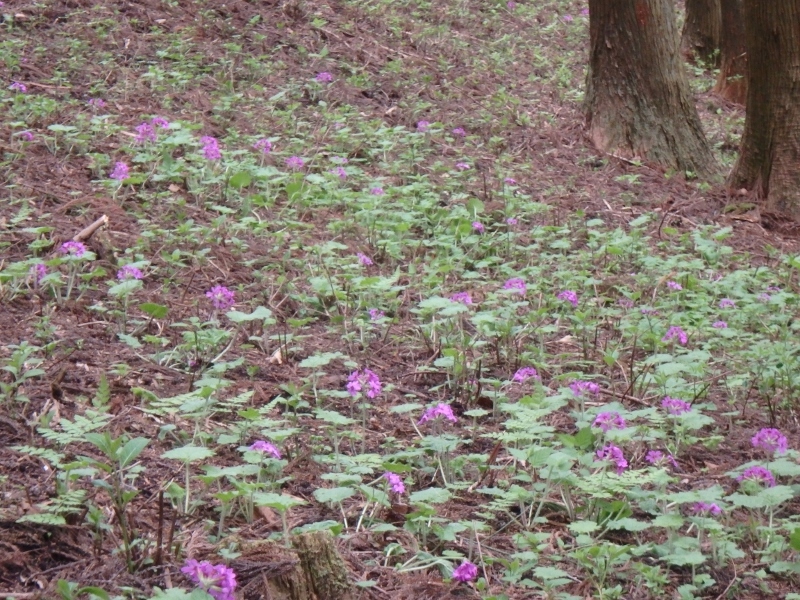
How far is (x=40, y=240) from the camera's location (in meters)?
4.09

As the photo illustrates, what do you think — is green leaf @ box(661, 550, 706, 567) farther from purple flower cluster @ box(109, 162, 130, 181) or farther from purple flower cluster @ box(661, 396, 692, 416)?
purple flower cluster @ box(109, 162, 130, 181)

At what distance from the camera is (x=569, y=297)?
4.31 metres

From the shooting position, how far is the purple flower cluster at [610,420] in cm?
292

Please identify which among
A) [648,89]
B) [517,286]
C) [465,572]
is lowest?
[465,572]

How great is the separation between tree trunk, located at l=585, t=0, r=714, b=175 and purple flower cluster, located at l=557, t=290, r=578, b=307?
10.7 ft

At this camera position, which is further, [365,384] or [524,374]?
[524,374]

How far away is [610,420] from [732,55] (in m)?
9.40

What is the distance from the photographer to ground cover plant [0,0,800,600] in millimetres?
2365

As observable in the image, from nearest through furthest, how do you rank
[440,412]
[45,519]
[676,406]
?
[45,519]
[440,412]
[676,406]

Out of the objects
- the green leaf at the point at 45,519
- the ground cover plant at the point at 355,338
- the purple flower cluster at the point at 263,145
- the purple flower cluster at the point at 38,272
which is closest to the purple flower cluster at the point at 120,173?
the ground cover plant at the point at 355,338

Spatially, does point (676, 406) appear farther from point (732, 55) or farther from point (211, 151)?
point (732, 55)

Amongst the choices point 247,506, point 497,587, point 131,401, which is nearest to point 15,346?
point 131,401

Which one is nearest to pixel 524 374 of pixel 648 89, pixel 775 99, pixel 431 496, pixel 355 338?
pixel 355 338

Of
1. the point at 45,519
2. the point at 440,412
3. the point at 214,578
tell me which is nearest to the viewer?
the point at 214,578
